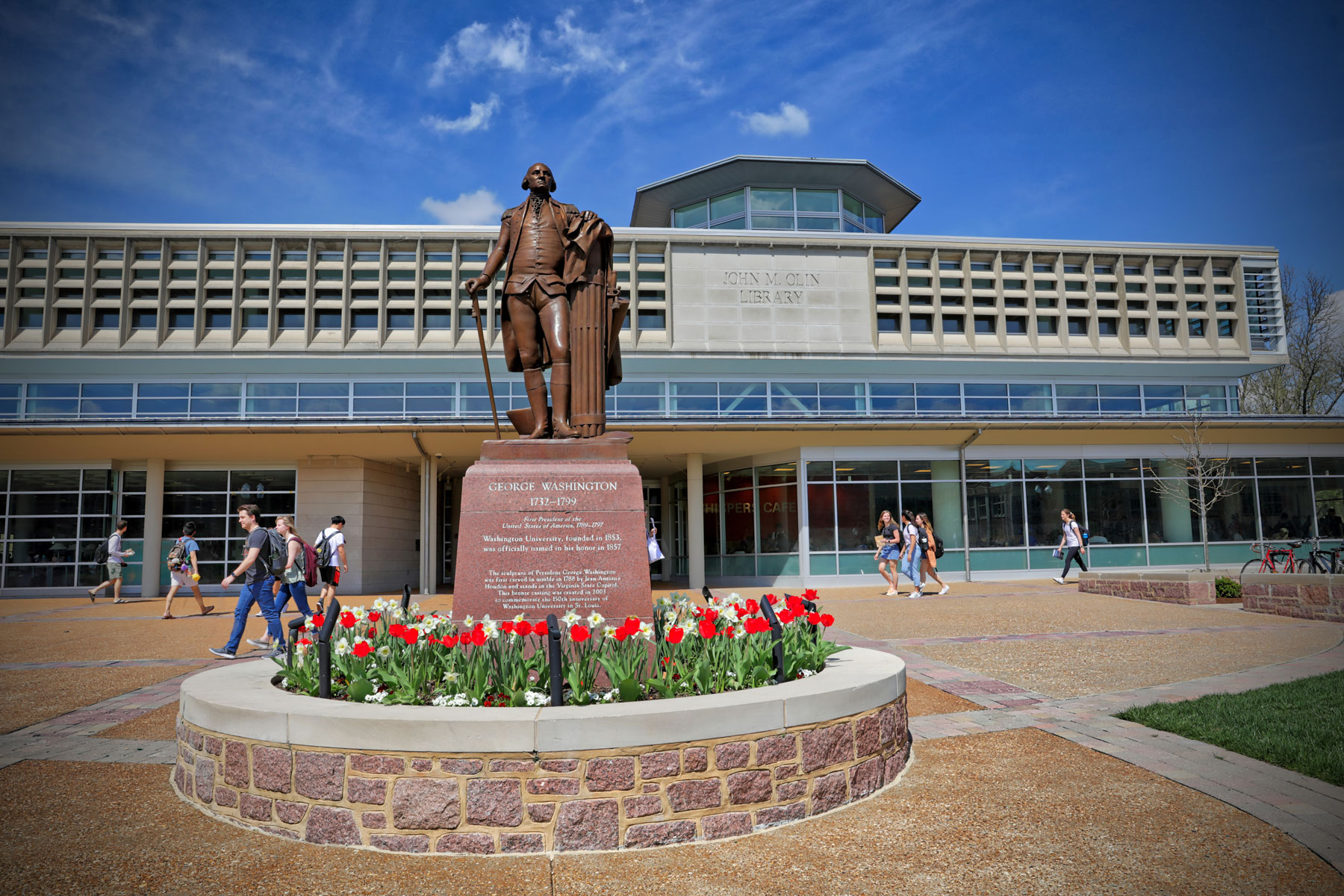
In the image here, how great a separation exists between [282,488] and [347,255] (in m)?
8.52

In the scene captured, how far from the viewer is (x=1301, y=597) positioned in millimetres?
12016

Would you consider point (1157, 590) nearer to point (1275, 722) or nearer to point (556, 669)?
point (1275, 722)

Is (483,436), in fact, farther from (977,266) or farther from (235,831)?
(977,266)

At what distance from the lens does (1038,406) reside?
2789 cm

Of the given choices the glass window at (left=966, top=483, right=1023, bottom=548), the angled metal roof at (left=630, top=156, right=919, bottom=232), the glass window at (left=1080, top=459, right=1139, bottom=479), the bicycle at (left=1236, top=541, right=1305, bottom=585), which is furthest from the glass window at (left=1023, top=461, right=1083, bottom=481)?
the angled metal roof at (left=630, top=156, right=919, bottom=232)

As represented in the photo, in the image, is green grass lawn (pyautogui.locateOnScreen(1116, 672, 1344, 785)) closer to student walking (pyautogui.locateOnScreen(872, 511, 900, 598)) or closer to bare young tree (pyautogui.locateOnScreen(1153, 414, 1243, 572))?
student walking (pyautogui.locateOnScreen(872, 511, 900, 598))

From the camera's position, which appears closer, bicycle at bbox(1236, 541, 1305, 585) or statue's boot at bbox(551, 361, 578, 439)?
statue's boot at bbox(551, 361, 578, 439)

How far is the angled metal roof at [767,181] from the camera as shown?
30.6 m

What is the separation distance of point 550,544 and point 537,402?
123 centimetres


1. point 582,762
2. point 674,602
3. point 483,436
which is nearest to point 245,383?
point 483,436

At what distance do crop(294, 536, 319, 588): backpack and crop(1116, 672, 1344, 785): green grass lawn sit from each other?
28.4 ft

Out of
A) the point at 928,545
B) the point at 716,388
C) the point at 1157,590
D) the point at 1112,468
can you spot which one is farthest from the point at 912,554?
the point at 716,388

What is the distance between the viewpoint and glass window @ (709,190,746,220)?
31.8m

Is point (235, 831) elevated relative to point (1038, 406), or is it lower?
lower
